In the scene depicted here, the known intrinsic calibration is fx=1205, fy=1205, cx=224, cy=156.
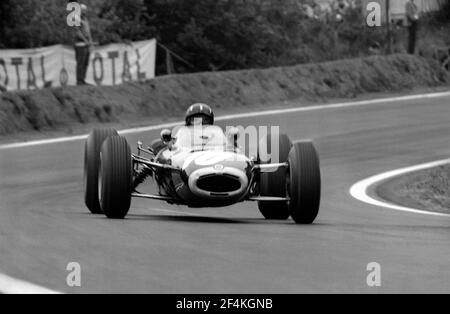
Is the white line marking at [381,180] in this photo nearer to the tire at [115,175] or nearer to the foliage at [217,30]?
the tire at [115,175]

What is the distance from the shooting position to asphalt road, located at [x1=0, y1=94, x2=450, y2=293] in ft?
26.7

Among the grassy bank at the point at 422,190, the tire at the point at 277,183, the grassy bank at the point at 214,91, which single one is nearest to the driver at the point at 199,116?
the tire at the point at 277,183

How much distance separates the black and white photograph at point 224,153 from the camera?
869 cm

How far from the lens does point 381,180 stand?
20516mm

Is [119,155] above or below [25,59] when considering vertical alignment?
below

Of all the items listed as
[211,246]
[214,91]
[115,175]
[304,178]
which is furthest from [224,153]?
[214,91]

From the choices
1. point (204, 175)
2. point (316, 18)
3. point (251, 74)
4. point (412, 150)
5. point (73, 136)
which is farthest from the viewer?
point (316, 18)

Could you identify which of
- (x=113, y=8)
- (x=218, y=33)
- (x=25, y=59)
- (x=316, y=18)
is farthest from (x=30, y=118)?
(x=316, y=18)

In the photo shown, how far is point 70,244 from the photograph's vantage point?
10.2 meters

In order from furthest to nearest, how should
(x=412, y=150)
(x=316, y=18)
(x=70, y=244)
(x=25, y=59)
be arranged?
(x=316, y=18)
(x=25, y=59)
(x=412, y=150)
(x=70, y=244)

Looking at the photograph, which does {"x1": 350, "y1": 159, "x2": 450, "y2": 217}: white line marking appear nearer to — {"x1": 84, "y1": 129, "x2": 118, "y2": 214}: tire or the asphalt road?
the asphalt road

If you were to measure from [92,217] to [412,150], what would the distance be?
1364 cm

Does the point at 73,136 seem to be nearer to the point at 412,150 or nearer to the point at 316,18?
the point at 412,150

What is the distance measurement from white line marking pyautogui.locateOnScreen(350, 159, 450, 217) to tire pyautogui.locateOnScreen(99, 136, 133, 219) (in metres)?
4.16
